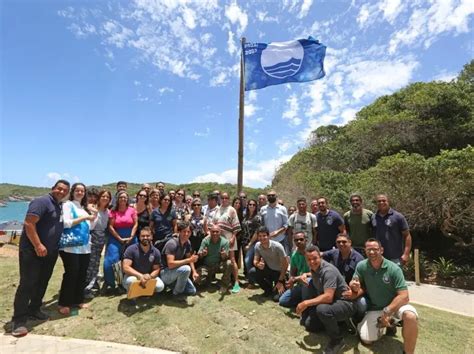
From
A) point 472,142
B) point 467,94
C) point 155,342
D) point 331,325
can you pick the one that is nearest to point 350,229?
point 331,325

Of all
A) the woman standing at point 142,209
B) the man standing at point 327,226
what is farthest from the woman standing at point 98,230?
the man standing at point 327,226

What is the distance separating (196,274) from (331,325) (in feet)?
8.85

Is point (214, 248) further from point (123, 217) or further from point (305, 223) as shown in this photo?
point (305, 223)

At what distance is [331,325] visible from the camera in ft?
13.6

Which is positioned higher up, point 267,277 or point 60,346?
point 267,277

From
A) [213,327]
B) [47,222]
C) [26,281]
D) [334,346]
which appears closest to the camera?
[334,346]

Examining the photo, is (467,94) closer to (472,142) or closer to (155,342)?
(472,142)

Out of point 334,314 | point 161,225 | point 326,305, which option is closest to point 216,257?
point 161,225

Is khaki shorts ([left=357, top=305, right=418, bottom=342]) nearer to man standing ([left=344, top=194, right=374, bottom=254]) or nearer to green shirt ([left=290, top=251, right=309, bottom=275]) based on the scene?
green shirt ([left=290, top=251, right=309, bottom=275])

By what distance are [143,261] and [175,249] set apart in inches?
23.0

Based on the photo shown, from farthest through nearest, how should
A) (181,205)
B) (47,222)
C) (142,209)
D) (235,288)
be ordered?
(181,205) < (142,209) < (235,288) < (47,222)

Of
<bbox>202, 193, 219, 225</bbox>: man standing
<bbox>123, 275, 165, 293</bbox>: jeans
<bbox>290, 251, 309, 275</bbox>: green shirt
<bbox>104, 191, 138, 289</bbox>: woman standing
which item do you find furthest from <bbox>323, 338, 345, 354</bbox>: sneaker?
<bbox>104, 191, 138, 289</bbox>: woman standing

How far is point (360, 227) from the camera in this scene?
19.0 feet

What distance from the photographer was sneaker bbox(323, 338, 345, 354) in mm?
4040
